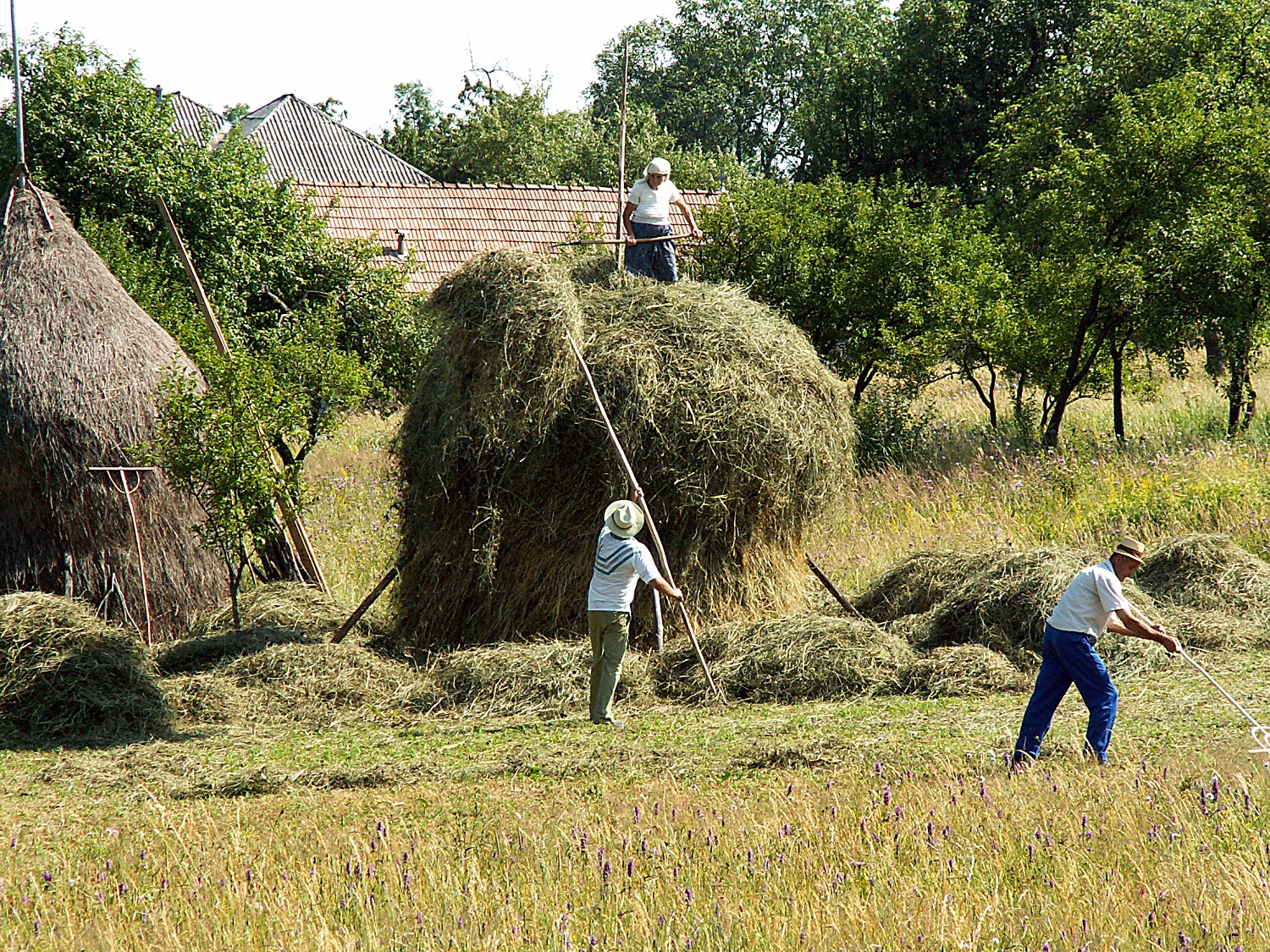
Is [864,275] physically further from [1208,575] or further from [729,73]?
[729,73]

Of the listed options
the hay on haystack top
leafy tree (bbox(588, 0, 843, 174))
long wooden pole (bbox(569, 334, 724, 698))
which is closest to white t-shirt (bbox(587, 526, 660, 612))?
long wooden pole (bbox(569, 334, 724, 698))

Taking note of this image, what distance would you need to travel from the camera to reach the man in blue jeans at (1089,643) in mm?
6953

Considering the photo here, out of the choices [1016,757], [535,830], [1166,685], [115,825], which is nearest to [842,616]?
[1166,685]

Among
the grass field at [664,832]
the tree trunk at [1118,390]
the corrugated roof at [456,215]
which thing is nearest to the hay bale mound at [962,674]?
the grass field at [664,832]

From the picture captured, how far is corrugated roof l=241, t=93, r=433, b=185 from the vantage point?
38594mm

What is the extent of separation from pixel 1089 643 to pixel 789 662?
3123mm

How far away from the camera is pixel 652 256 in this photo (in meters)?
12.5

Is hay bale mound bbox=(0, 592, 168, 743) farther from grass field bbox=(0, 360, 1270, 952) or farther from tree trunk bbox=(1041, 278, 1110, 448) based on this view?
tree trunk bbox=(1041, 278, 1110, 448)

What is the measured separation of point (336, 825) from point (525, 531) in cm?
431

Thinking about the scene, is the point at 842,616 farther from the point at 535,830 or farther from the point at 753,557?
the point at 535,830

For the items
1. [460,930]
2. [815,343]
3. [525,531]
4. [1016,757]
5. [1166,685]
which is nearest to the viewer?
[460,930]

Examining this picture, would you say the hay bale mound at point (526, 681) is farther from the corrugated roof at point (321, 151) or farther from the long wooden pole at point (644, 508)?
the corrugated roof at point (321, 151)

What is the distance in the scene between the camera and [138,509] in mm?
10891

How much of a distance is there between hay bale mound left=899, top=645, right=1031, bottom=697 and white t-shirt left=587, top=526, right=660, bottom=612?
2379mm
